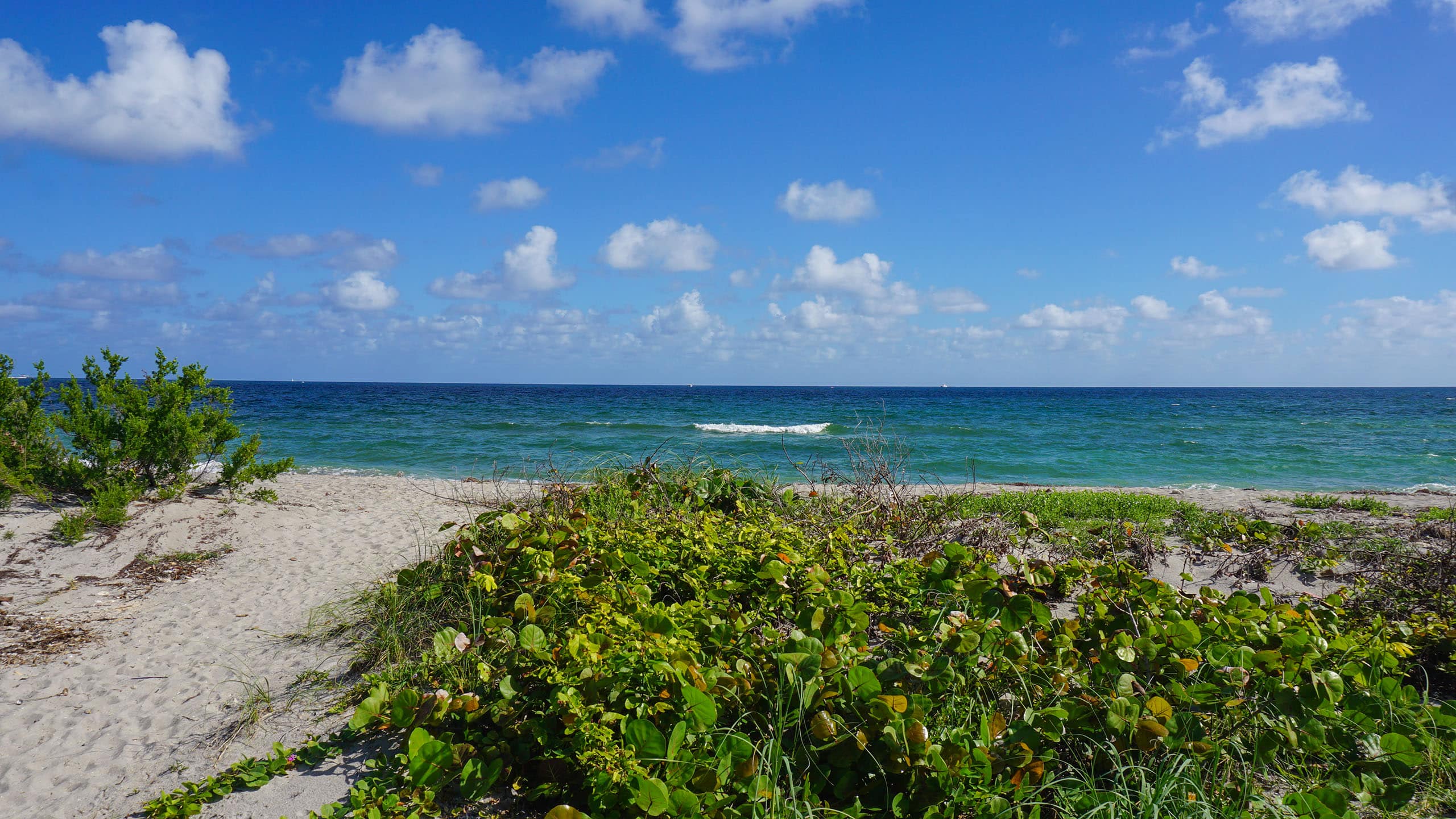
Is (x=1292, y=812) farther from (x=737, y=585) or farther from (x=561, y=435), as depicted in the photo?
(x=561, y=435)

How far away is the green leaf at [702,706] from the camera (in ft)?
7.66

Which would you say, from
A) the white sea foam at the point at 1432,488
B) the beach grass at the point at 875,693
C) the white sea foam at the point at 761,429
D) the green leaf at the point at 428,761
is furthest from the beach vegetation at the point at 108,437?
the white sea foam at the point at 761,429

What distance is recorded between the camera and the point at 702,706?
7.69 ft

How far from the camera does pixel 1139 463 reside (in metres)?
18.3

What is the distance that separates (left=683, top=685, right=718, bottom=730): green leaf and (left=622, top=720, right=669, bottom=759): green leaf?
107 millimetres

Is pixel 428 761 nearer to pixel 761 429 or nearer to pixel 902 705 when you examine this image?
pixel 902 705

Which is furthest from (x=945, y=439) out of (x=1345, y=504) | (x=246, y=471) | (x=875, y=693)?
(x=875, y=693)

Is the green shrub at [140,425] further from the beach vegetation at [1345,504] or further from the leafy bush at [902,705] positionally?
the beach vegetation at [1345,504]

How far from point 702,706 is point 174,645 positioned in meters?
4.06

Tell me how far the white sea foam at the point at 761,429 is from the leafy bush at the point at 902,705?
22.7 meters

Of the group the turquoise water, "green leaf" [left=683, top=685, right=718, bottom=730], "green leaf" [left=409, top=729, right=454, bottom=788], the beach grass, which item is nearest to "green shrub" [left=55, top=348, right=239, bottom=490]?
the turquoise water

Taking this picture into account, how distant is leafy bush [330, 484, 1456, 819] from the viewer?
2336 millimetres

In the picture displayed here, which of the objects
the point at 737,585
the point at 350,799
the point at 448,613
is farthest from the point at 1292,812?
the point at 448,613

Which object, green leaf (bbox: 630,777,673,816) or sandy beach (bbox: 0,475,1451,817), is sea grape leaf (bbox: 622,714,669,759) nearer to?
green leaf (bbox: 630,777,673,816)
